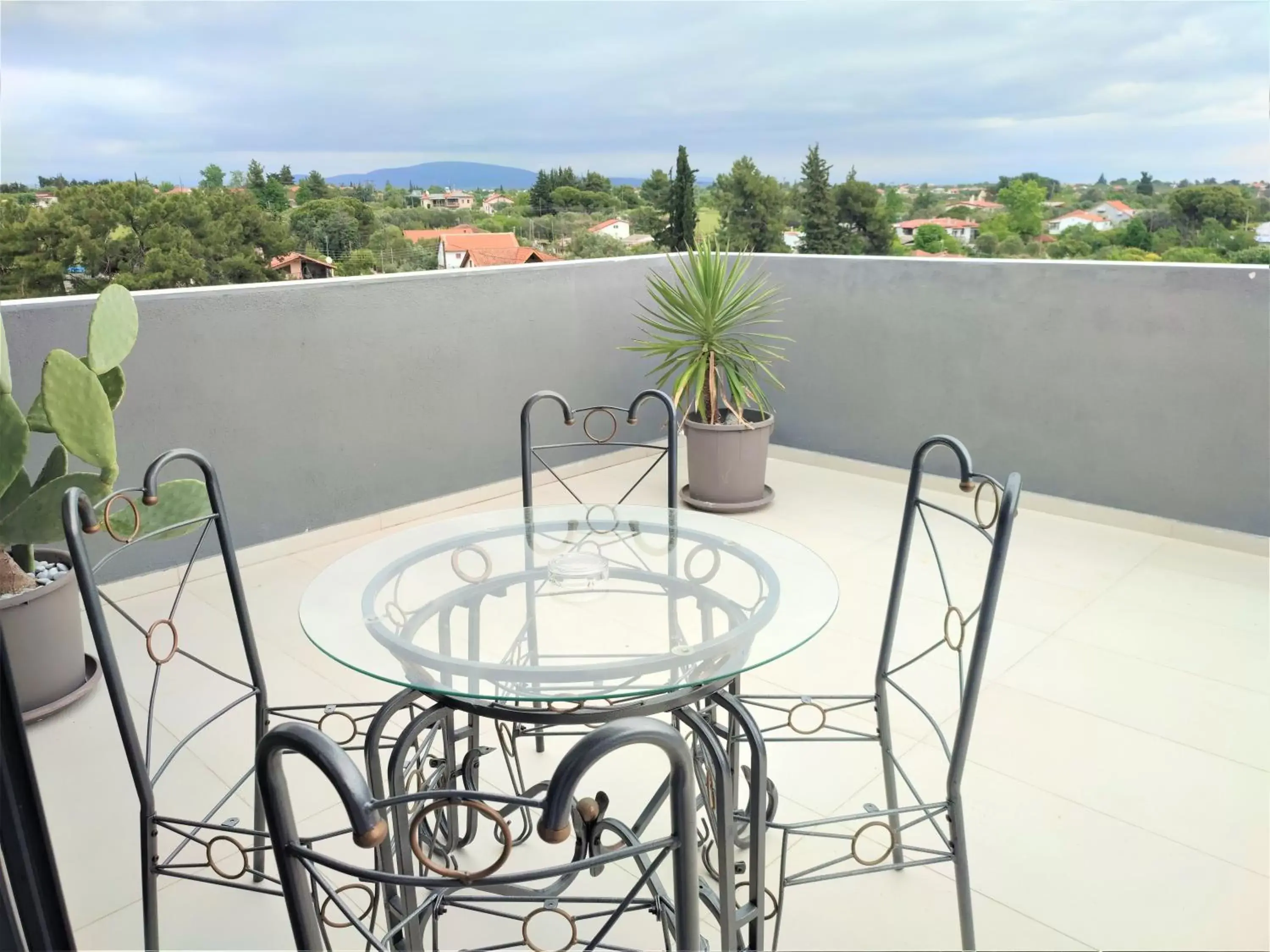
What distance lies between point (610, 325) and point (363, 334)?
124 centimetres

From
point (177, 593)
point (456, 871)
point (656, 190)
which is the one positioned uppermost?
point (656, 190)

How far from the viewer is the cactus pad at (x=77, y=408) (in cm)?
186

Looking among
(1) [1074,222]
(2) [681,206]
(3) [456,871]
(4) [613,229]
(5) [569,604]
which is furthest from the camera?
(2) [681,206]

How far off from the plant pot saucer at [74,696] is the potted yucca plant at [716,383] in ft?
7.03

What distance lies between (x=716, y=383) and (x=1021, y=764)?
2096 millimetres

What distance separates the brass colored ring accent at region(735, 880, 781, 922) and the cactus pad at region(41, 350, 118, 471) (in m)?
1.59

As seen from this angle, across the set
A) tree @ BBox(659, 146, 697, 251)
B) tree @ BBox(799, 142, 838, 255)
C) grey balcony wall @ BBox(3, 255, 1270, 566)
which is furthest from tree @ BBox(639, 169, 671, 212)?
grey balcony wall @ BBox(3, 255, 1270, 566)

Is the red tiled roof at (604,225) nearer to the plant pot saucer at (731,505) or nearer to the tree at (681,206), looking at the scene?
the tree at (681,206)

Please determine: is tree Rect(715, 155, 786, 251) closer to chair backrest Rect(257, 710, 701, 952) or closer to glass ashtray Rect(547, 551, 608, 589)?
glass ashtray Rect(547, 551, 608, 589)

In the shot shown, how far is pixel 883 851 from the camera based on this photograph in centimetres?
170

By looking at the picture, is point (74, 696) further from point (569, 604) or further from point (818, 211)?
point (818, 211)

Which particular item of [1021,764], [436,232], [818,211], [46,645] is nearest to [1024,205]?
[818,211]

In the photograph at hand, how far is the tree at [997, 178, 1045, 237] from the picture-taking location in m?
3.86

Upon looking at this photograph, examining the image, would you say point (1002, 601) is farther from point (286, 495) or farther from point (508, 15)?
point (508, 15)
